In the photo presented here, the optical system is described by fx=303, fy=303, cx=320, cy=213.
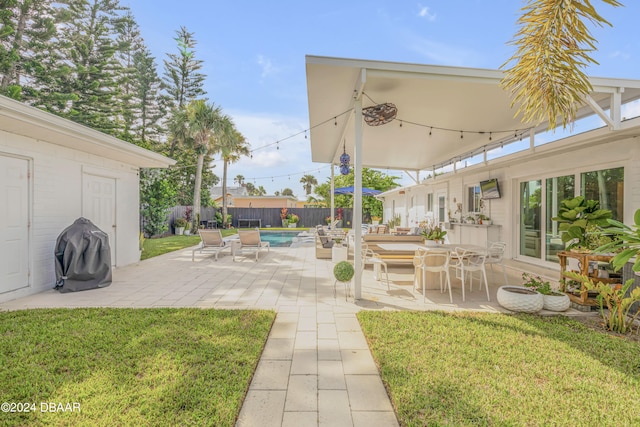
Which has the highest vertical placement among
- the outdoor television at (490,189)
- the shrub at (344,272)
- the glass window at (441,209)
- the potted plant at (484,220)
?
the outdoor television at (490,189)

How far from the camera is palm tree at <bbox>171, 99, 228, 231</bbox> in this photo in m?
16.5

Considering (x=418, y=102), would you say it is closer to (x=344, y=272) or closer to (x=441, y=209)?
(x=344, y=272)

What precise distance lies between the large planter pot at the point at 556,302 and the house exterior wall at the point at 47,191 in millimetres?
7721

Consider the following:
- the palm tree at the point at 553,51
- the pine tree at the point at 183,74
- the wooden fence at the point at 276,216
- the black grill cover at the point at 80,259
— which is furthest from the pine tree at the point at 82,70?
the palm tree at the point at 553,51

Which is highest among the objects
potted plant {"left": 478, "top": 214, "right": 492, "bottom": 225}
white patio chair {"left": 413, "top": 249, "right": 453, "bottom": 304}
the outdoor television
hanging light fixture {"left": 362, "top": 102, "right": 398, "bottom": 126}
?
hanging light fixture {"left": 362, "top": 102, "right": 398, "bottom": 126}

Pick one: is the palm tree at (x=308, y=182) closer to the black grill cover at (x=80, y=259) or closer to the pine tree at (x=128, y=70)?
the pine tree at (x=128, y=70)

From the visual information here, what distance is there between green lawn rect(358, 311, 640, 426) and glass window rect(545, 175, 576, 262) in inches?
140

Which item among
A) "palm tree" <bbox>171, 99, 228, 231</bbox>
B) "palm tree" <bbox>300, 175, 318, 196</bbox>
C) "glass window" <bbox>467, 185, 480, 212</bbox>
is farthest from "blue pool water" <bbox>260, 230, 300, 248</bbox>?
"palm tree" <bbox>300, 175, 318, 196</bbox>

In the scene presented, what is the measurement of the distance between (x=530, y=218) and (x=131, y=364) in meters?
8.35

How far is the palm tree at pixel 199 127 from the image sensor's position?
54.2ft

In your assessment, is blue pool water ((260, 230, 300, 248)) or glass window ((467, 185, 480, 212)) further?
blue pool water ((260, 230, 300, 248))

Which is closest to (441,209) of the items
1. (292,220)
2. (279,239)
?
(279,239)

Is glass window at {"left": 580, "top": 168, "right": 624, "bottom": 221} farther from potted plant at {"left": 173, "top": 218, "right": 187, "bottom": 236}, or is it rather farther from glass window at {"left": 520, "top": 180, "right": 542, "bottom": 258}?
potted plant at {"left": 173, "top": 218, "right": 187, "bottom": 236}

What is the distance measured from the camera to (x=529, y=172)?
7.27 metres
